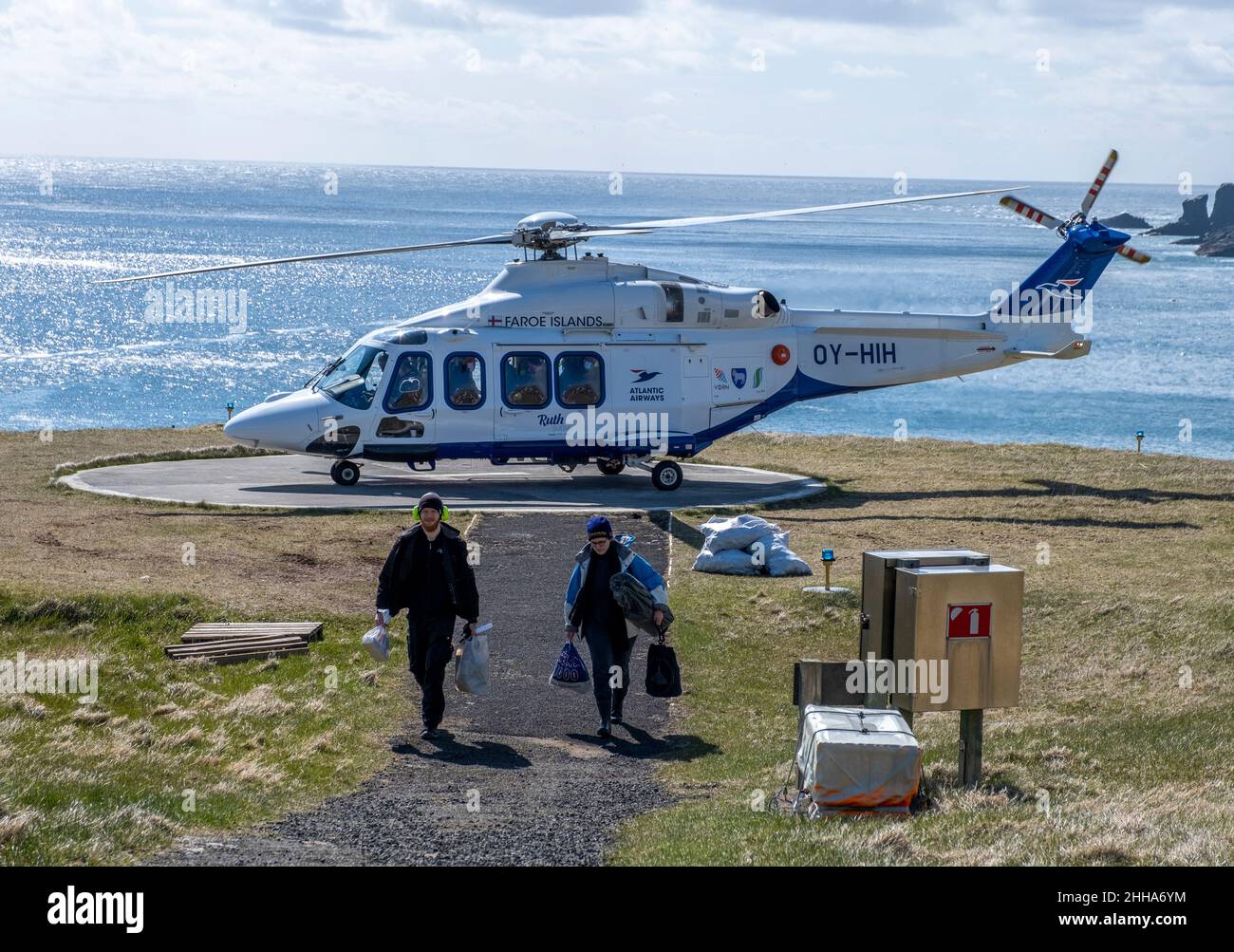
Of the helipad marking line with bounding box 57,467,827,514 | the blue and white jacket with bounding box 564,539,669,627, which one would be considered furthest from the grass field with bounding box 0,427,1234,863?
the blue and white jacket with bounding box 564,539,669,627

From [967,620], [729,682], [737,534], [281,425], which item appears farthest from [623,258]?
[967,620]

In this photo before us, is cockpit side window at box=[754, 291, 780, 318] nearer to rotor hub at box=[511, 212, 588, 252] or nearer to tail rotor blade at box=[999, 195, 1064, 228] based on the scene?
rotor hub at box=[511, 212, 588, 252]

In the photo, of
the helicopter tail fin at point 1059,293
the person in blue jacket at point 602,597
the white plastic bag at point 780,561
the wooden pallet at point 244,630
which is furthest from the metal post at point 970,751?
the helicopter tail fin at point 1059,293

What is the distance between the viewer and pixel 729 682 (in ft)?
44.9

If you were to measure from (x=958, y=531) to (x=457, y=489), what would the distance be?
8.25 m

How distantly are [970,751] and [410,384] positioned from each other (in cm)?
1529

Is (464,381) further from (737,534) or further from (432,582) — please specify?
(432,582)

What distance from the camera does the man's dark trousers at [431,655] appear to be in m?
10.9

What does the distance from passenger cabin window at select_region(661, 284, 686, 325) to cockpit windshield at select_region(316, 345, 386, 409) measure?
481 cm

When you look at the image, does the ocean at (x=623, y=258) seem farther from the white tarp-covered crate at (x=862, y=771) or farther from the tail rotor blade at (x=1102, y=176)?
the white tarp-covered crate at (x=862, y=771)

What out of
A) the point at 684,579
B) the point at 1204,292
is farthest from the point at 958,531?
the point at 1204,292

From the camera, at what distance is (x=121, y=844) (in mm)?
7410

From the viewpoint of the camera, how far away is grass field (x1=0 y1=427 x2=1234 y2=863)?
26.0 feet
